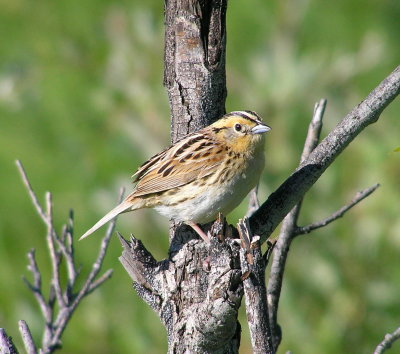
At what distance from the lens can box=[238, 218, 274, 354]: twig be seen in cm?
285

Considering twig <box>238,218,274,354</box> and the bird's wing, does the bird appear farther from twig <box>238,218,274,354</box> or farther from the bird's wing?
twig <box>238,218,274,354</box>

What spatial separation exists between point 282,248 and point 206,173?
79 centimetres

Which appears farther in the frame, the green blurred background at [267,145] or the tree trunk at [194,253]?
the green blurred background at [267,145]

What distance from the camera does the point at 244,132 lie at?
4668mm

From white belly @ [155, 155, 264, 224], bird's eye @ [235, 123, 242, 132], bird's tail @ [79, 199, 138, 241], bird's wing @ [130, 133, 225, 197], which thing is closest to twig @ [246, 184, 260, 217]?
white belly @ [155, 155, 264, 224]

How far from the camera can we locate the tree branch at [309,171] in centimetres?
359

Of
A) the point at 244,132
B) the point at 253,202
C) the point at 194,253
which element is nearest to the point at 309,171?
the point at 194,253

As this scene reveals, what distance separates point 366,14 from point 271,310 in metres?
4.83

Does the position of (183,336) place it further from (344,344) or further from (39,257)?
(39,257)

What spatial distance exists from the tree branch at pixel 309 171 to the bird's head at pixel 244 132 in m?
0.95

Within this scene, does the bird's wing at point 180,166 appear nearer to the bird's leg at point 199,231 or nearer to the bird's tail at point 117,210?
the bird's tail at point 117,210

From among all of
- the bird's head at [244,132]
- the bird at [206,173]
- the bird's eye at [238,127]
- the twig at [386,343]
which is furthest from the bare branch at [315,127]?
the twig at [386,343]

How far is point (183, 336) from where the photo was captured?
331 centimetres

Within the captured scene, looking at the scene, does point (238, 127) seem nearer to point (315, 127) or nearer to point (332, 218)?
point (315, 127)
